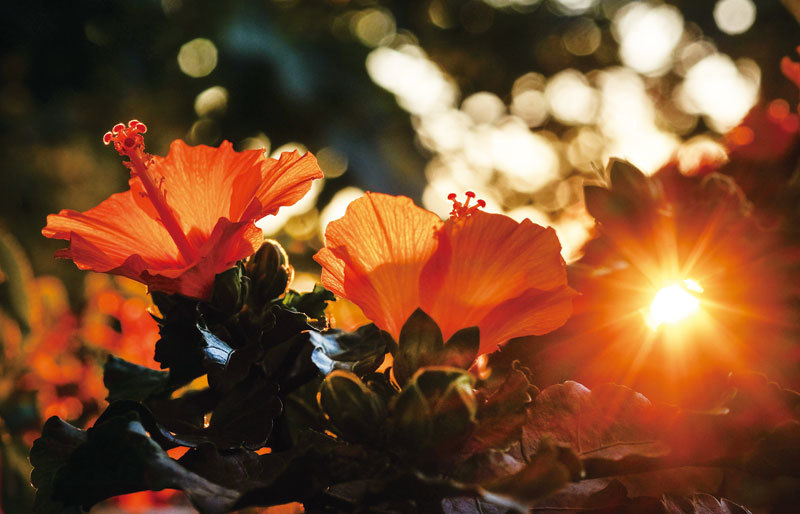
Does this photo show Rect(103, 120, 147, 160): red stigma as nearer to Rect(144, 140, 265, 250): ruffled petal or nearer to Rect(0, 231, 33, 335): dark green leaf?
Rect(144, 140, 265, 250): ruffled petal

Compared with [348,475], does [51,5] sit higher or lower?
higher

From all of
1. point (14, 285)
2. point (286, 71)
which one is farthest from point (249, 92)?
point (14, 285)

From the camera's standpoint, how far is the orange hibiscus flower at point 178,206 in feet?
0.95

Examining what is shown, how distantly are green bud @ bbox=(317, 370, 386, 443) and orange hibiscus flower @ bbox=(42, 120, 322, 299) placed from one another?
0.27 ft

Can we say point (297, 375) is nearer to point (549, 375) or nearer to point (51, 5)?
point (549, 375)

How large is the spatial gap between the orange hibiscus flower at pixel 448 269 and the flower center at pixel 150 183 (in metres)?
0.07

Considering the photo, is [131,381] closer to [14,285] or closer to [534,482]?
[534,482]

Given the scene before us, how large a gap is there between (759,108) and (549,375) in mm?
503

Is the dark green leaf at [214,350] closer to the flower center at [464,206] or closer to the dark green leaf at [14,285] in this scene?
the flower center at [464,206]

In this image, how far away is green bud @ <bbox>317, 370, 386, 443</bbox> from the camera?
0.22 metres

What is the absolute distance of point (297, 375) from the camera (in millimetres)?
279

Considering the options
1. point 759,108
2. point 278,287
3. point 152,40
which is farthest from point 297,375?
point 152,40

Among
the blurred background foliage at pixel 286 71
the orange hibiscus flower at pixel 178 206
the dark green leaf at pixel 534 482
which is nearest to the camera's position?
the dark green leaf at pixel 534 482

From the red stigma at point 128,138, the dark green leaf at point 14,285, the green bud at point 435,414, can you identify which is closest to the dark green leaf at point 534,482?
the green bud at point 435,414
